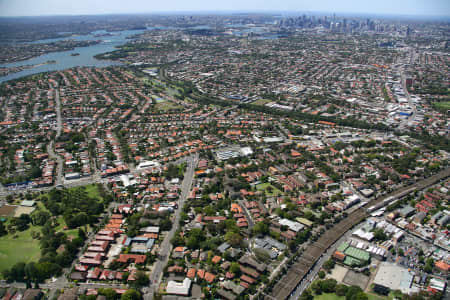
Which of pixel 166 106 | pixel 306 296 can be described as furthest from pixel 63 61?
pixel 306 296

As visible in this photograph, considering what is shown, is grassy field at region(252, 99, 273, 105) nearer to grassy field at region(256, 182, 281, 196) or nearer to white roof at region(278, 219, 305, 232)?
grassy field at region(256, 182, 281, 196)

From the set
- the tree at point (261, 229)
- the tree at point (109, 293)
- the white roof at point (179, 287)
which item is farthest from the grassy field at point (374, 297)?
the tree at point (109, 293)

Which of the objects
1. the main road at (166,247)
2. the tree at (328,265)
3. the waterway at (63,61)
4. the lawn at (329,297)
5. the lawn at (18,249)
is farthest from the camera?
the waterway at (63,61)

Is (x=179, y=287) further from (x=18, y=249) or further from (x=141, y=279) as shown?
(x=18, y=249)

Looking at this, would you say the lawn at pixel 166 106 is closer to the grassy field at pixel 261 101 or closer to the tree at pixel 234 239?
the grassy field at pixel 261 101

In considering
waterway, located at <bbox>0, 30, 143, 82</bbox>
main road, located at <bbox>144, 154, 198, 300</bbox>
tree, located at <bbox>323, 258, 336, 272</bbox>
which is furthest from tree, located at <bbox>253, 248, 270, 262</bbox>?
waterway, located at <bbox>0, 30, 143, 82</bbox>

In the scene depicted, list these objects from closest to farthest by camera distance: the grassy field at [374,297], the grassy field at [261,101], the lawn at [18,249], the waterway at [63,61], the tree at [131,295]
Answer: the tree at [131,295] < the grassy field at [374,297] < the lawn at [18,249] < the grassy field at [261,101] < the waterway at [63,61]

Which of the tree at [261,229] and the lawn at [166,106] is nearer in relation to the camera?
the tree at [261,229]
